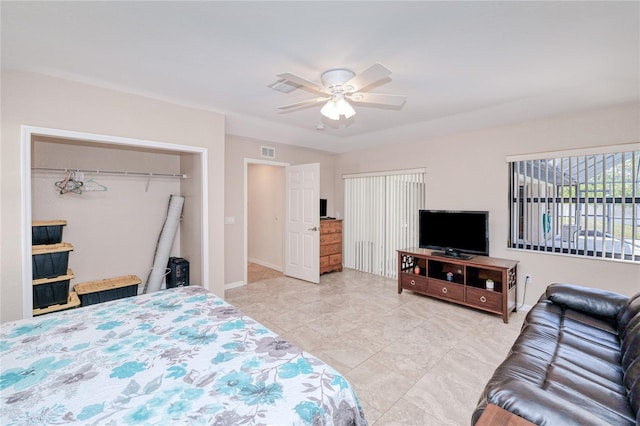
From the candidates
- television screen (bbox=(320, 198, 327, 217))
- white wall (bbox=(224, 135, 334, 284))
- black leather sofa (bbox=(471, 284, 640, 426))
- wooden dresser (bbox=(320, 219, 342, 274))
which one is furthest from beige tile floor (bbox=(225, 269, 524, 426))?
television screen (bbox=(320, 198, 327, 217))

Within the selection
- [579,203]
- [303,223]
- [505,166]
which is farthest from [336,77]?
[579,203]

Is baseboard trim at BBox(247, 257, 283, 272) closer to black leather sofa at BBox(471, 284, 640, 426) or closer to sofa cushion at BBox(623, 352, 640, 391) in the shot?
black leather sofa at BBox(471, 284, 640, 426)

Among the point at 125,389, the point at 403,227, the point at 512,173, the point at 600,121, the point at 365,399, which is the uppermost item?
the point at 600,121

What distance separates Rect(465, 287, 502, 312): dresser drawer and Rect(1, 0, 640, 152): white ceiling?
226cm

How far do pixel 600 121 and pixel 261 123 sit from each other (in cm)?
417

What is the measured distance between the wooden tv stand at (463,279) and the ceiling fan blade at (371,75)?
8.56ft

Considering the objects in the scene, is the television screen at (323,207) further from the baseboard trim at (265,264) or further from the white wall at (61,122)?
the white wall at (61,122)

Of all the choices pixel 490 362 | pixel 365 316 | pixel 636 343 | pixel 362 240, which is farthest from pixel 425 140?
pixel 636 343

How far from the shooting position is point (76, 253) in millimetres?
3477

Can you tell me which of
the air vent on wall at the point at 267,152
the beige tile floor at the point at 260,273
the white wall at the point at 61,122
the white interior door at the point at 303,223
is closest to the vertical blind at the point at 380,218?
the white interior door at the point at 303,223

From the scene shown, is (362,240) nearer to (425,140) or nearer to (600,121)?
(425,140)

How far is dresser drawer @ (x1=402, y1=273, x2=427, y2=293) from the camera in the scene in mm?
4023

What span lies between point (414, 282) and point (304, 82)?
127 inches

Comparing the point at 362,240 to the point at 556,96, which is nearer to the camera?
the point at 556,96
